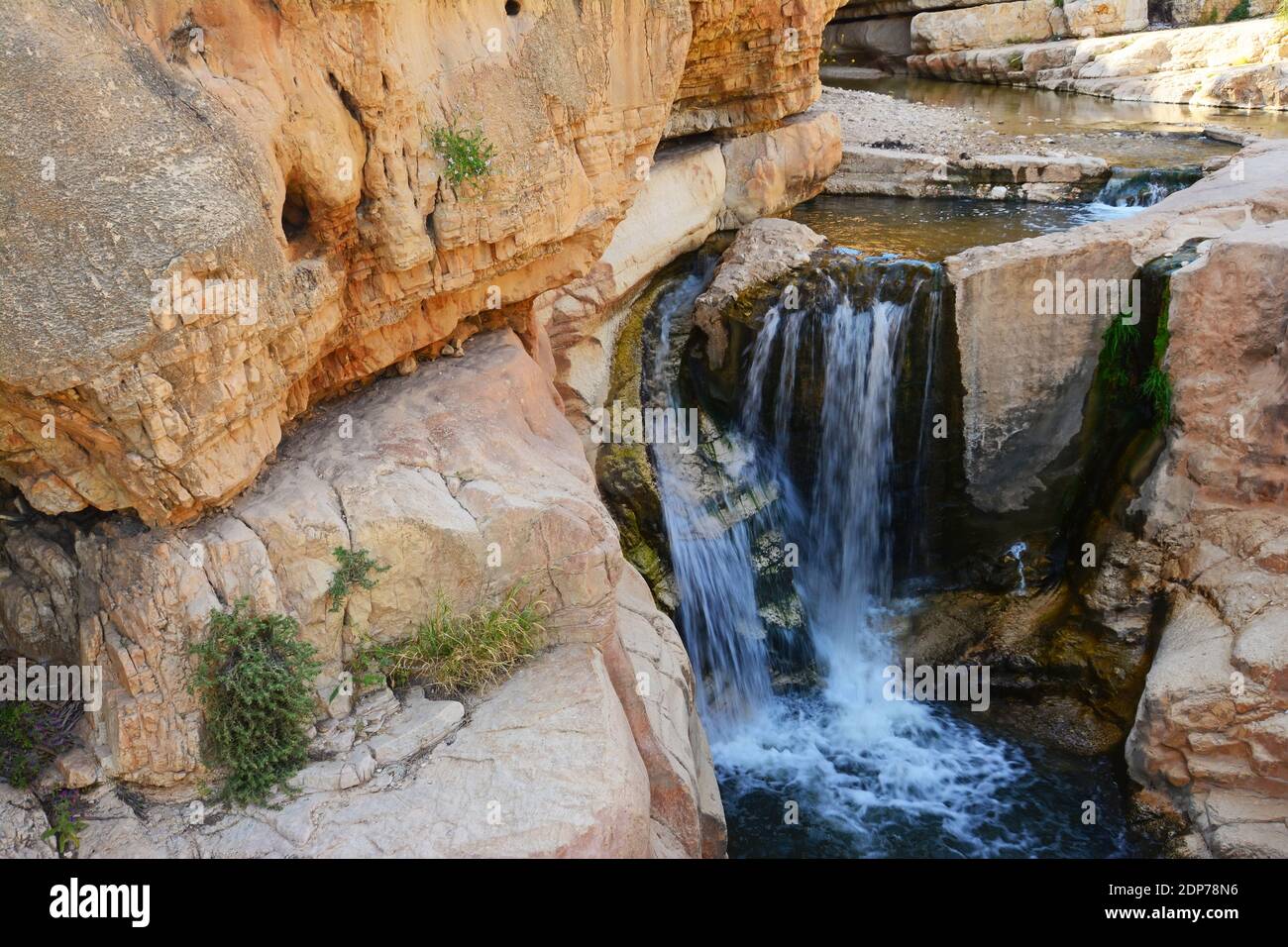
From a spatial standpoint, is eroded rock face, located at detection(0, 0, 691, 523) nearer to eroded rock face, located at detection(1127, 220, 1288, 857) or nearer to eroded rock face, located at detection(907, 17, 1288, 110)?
eroded rock face, located at detection(1127, 220, 1288, 857)

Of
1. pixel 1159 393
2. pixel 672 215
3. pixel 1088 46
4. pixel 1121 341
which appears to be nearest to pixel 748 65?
pixel 672 215

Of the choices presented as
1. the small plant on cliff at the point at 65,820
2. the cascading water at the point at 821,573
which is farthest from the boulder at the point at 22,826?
the cascading water at the point at 821,573

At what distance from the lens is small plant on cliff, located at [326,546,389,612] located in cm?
544

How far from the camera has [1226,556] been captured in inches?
291

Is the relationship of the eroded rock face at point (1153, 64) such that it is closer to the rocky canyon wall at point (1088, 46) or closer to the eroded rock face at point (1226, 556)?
the rocky canyon wall at point (1088, 46)

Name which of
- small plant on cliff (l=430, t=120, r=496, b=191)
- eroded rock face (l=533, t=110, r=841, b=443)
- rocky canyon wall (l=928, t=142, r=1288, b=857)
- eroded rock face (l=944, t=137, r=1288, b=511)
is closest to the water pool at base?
Result: eroded rock face (l=533, t=110, r=841, b=443)

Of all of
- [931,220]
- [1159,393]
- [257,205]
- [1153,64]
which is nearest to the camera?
[257,205]

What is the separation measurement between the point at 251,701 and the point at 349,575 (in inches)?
32.6

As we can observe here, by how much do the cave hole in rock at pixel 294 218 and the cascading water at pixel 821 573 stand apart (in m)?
4.14

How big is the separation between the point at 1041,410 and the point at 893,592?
77.1 inches

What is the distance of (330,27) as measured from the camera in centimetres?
532

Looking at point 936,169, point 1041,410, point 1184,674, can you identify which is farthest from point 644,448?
point 936,169

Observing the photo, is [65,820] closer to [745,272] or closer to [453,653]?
[453,653]

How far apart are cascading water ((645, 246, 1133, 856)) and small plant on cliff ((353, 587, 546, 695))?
2.77 m
